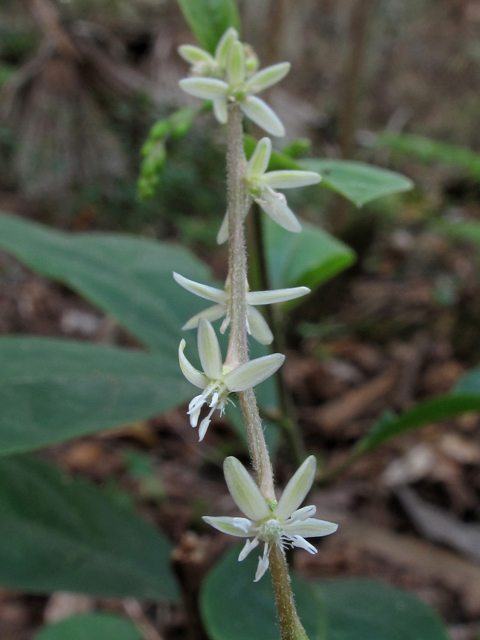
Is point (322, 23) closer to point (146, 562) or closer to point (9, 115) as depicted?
point (9, 115)

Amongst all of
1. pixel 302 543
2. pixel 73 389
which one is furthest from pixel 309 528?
pixel 73 389

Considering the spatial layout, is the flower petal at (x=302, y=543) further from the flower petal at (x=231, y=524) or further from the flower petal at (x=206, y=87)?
the flower petal at (x=206, y=87)

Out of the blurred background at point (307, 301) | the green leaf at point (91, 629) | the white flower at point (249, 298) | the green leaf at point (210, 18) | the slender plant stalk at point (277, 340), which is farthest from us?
the blurred background at point (307, 301)

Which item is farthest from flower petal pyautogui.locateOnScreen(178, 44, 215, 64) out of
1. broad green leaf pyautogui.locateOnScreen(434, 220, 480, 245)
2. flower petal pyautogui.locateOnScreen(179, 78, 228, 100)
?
broad green leaf pyautogui.locateOnScreen(434, 220, 480, 245)

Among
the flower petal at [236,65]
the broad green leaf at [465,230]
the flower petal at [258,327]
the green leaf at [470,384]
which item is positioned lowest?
the flower petal at [258,327]

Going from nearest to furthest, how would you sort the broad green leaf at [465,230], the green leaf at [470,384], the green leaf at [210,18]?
the green leaf at [210,18]
the green leaf at [470,384]
the broad green leaf at [465,230]

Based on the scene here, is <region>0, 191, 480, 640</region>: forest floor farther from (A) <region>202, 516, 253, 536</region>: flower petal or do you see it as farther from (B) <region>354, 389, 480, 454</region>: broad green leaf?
(A) <region>202, 516, 253, 536</region>: flower petal

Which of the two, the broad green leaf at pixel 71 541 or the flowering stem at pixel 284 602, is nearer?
the flowering stem at pixel 284 602

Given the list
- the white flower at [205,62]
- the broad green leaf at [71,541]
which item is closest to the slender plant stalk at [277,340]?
the white flower at [205,62]

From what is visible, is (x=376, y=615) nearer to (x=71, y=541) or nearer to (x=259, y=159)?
(x=71, y=541)
